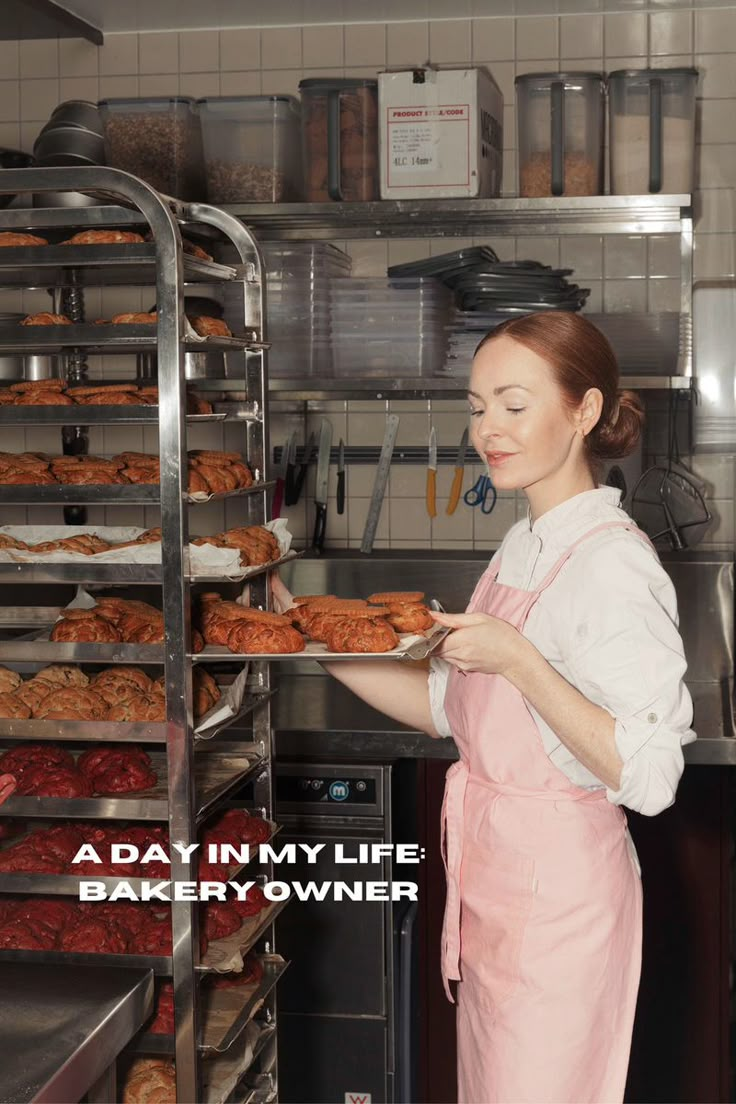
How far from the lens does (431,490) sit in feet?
11.6

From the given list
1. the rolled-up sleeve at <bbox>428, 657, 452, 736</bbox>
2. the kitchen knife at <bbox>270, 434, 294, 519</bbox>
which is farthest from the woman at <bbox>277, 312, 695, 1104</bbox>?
the kitchen knife at <bbox>270, 434, 294, 519</bbox>

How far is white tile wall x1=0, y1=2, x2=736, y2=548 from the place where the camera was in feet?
11.3

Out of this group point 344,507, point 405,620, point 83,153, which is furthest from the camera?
point 344,507

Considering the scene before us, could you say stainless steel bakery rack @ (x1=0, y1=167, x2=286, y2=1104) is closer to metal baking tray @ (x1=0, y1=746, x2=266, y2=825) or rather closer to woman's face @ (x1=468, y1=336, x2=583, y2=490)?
metal baking tray @ (x1=0, y1=746, x2=266, y2=825)

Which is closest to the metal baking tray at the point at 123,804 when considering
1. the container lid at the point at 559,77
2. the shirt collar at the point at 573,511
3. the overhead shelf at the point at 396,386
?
the shirt collar at the point at 573,511

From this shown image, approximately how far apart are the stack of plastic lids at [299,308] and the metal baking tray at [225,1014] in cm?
158

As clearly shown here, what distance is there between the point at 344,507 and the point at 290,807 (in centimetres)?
104

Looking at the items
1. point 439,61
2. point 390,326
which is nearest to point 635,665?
point 390,326

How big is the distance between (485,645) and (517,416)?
32cm

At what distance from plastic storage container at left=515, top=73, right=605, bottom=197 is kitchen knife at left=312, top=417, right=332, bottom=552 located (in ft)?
2.81

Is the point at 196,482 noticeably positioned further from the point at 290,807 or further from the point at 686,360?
the point at 686,360

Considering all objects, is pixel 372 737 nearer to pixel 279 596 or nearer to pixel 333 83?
pixel 279 596

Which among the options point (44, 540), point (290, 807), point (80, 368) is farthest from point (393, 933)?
point (80, 368)

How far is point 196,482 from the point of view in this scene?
1941 millimetres
